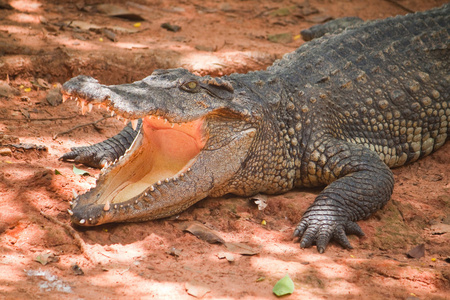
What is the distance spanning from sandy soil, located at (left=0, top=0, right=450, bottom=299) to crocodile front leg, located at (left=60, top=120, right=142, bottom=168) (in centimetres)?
14

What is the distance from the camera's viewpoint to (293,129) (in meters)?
4.69

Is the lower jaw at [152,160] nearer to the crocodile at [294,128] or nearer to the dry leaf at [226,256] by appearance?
the crocodile at [294,128]

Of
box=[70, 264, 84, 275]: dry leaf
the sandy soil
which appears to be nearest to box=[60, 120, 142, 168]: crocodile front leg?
the sandy soil

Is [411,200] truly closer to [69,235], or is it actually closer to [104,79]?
[69,235]

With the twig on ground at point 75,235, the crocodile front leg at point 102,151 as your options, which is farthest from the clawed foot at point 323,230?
the crocodile front leg at point 102,151

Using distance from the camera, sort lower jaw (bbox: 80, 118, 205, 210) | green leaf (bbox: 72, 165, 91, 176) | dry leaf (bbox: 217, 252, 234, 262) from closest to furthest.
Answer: dry leaf (bbox: 217, 252, 234, 262)
lower jaw (bbox: 80, 118, 205, 210)
green leaf (bbox: 72, 165, 91, 176)

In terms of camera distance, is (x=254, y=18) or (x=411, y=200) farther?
(x=254, y=18)

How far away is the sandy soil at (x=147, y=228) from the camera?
10.5ft

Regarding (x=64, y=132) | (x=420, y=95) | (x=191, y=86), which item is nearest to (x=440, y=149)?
(x=420, y=95)

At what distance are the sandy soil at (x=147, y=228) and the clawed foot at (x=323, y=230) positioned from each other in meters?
0.07

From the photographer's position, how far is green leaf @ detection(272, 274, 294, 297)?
3114mm

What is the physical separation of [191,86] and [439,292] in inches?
Answer: 91.0

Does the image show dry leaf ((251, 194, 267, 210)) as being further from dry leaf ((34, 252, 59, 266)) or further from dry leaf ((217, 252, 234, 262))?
dry leaf ((34, 252, 59, 266))

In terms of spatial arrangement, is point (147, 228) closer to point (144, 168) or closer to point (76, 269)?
point (144, 168)
